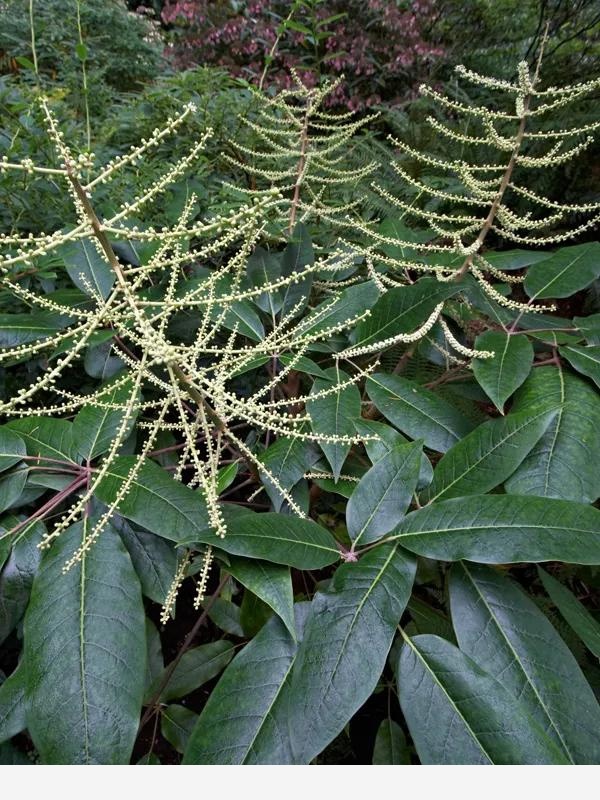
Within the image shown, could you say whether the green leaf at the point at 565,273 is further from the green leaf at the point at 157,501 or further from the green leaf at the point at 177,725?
the green leaf at the point at 177,725

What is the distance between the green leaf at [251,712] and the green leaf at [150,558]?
0.18m

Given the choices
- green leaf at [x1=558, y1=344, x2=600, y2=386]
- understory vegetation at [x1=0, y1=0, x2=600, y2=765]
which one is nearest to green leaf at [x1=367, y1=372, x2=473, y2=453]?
understory vegetation at [x1=0, y1=0, x2=600, y2=765]

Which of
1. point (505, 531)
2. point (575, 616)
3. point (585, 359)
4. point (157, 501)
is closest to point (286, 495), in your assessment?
point (157, 501)

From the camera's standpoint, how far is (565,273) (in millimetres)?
1291

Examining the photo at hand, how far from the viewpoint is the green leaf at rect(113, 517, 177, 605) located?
90 cm

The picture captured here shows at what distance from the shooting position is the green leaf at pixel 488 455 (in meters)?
0.87

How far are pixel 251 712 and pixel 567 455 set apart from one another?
65cm

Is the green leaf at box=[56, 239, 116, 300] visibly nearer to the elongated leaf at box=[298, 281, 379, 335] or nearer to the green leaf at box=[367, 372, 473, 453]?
the elongated leaf at box=[298, 281, 379, 335]

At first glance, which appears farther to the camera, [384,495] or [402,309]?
[402,309]

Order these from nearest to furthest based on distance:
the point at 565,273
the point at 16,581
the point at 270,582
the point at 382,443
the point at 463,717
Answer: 1. the point at 463,717
2. the point at 270,582
3. the point at 16,581
4. the point at 382,443
5. the point at 565,273

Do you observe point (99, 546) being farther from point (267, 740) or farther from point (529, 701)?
point (529, 701)

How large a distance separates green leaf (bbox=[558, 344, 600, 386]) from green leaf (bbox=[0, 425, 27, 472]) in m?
1.08

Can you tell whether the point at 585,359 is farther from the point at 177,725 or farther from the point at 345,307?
the point at 177,725

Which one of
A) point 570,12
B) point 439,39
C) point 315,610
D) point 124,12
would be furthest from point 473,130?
point 124,12
